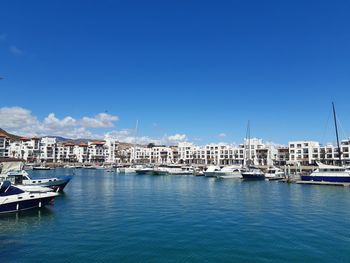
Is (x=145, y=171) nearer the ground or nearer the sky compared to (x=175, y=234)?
nearer the sky

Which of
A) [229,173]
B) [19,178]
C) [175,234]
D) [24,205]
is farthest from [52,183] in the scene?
[229,173]

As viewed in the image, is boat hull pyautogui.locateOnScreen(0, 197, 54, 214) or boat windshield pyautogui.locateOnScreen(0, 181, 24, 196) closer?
boat hull pyautogui.locateOnScreen(0, 197, 54, 214)

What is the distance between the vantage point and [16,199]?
2952 centimetres

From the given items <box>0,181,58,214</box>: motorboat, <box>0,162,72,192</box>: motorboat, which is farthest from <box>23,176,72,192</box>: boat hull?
<box>0,181,58,214</box>: motorboat

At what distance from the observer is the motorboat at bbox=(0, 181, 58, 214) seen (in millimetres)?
28953

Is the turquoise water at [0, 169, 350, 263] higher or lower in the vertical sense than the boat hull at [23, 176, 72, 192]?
lower

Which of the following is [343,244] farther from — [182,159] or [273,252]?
[182,159]

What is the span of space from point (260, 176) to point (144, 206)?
5894 centimetres

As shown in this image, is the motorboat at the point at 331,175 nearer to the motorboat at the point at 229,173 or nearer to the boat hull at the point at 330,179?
the boat hull at the point at 330,179

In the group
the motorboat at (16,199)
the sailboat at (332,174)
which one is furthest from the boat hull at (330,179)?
the motorboat at (16,199)

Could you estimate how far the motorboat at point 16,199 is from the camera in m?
29.0

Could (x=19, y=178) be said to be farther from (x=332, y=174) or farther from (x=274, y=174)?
(x=274, y=174)

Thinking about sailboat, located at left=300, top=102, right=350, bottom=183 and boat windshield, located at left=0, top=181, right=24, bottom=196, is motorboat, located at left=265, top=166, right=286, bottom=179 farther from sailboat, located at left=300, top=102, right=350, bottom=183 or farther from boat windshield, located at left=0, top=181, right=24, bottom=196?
boat windshield, located at left=0, top=181, right=24, bottom=196

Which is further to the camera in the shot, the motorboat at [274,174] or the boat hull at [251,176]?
the motorboat at [274,174]
